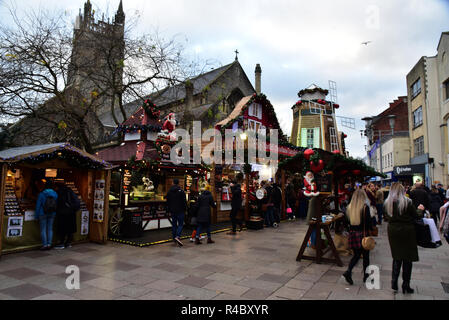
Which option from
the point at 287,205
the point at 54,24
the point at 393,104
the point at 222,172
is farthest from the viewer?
the point at 393,104

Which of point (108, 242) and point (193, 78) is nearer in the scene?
point (108, 242)

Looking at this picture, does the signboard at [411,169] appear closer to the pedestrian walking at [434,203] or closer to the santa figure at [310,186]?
the pedestrian walking at [434,203]

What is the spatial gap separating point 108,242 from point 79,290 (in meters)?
4.36

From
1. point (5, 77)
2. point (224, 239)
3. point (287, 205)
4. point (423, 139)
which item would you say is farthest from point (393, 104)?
point (5, 77)

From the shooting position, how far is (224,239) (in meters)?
9.77

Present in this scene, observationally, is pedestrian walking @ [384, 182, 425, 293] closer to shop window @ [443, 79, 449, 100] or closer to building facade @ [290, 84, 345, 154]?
shop window @ [443, 79, 449, 100]

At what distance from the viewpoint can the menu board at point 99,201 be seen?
8.91m

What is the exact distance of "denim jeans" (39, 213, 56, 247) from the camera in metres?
7.82

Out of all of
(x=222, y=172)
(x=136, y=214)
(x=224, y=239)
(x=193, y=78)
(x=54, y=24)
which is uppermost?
(x=54, y=24)

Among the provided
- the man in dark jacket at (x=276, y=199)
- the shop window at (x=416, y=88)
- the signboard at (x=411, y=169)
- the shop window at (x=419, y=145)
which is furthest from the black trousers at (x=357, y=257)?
the shop window at (x=416, y=88)

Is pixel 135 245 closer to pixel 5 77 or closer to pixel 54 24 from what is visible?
pixel 5 77

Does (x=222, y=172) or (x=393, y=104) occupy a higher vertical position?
(x=393, y=104)

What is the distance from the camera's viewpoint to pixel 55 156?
7.86 meters

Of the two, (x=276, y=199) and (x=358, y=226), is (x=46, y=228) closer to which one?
(x=358, y=226)
